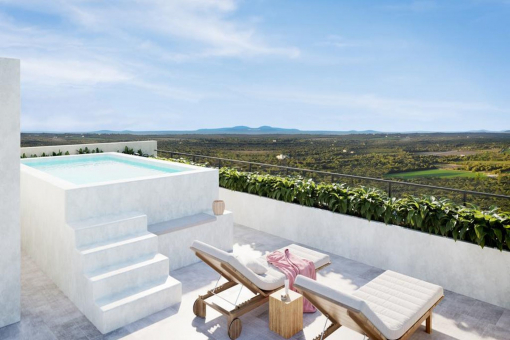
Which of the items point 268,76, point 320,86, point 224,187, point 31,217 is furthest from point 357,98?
point 31,217

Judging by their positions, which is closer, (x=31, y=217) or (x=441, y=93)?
(x=31, y=217)

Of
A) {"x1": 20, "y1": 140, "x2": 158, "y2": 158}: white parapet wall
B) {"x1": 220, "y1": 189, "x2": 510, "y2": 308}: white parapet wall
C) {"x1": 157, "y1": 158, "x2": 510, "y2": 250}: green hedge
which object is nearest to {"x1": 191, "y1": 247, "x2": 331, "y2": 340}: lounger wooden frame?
{"x1": 220, "y1": 189, "x2": 510, "y2": 308}: white parapet wall

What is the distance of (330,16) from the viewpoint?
89.2 ft

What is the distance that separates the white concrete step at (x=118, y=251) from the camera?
4.71m

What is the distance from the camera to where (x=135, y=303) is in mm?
4500

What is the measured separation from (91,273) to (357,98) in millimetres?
35655

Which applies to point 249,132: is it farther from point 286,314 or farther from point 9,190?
point 286,314

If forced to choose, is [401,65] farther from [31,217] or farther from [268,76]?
[31,217]

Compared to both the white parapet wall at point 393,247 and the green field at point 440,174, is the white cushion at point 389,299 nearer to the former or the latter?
the white parapet wall at point 393,247

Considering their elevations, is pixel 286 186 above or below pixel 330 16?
below

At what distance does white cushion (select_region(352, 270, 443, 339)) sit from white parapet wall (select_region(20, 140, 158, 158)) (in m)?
10.1

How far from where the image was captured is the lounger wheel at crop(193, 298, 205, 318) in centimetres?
449

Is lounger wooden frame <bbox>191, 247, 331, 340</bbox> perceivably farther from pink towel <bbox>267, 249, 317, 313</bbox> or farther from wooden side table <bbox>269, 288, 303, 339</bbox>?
pink towel <bbox>267, 249, 317, 313</bbox>

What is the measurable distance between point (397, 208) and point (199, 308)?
10.5 feet
